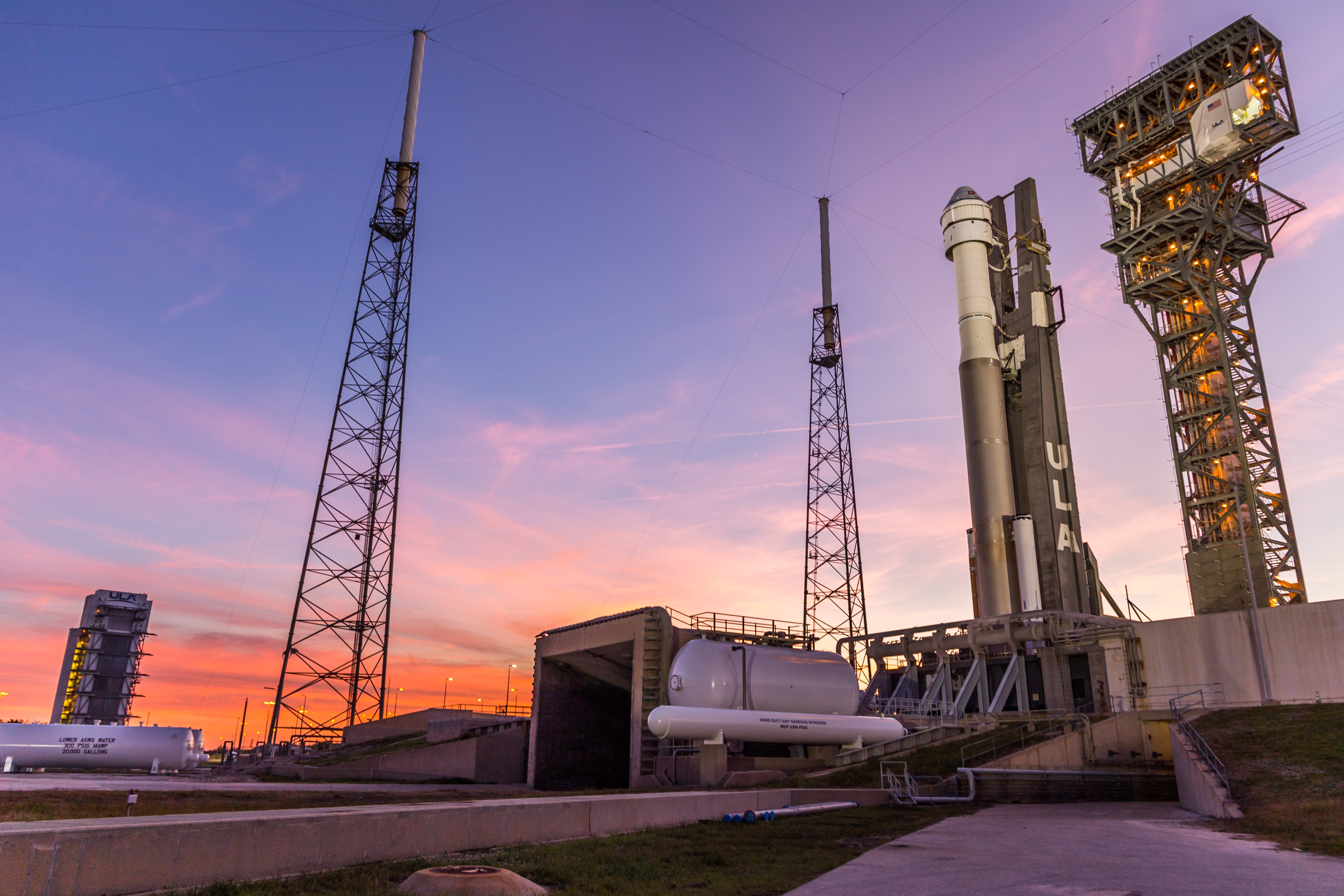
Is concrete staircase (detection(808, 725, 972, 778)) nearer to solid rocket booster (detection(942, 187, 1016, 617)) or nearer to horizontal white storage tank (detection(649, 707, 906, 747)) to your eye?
horizontal white storage tank (detection(649, 707, 906, 747))

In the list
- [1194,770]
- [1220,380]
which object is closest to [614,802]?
[1194,770]

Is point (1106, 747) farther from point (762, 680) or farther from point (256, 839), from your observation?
point (256, 839)

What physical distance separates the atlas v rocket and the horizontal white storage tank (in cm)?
1862

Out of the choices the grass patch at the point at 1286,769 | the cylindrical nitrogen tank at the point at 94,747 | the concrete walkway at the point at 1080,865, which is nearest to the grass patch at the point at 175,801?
the concrete walkway at the point at 1080,865

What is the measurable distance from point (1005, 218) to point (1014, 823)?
55.8 meters

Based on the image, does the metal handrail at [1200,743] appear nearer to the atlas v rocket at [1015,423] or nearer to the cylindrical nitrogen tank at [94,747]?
the atlas v rocket at [1015,423]

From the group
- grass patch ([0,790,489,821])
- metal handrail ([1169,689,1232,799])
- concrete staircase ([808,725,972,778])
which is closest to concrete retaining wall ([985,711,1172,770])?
metal handrail ([1169,689,1232,799])

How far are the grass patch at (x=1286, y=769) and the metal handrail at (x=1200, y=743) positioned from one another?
0.25 m

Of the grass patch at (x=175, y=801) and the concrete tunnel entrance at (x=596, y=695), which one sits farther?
the concrete tunnel entrance at (x=596, y=695)

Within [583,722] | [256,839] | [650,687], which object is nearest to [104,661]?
[583,722]

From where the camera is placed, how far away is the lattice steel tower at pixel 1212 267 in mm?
54250

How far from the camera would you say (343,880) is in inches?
429

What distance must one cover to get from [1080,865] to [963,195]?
Result: 57662mm

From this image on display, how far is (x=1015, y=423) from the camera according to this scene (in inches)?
2429
